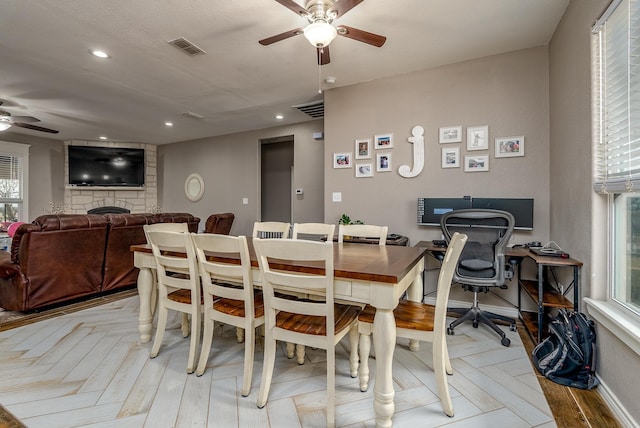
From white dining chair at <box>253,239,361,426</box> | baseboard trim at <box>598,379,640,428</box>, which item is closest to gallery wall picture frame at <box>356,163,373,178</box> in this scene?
white dining chair at <box>253,239,361,426</box>

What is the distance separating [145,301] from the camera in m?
2.27

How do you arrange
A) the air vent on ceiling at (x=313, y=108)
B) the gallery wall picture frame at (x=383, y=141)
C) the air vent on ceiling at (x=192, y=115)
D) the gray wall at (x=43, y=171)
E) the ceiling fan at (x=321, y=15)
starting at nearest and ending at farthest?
the ceiling fan at (x=321, y=15)
the gallery wall picture frame at (x=383, y=141)
the air vent on ceiling at (x=313, y=108)
the air vent on ceiling at (x=192, y=115)
the gray wall at (x=43, y=171)

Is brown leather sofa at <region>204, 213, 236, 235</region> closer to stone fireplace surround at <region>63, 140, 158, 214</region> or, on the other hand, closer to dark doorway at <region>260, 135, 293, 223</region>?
dark doorway at <region>260, 135, 293, 223</region>

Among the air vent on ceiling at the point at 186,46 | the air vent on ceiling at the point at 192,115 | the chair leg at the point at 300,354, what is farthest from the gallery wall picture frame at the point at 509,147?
the air vent on ceiling at the point at 192,115

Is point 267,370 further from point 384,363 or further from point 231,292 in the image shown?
point 384,363

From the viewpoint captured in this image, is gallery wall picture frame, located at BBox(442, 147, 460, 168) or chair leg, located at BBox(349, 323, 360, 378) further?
gallery wall picture frame, located at BBox(442, 147, 460, 168)

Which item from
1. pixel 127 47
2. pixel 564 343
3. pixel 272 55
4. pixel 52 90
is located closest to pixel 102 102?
pixel 52 90

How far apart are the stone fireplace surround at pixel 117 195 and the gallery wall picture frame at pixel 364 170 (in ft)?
18.7

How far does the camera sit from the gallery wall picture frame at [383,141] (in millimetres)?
3494

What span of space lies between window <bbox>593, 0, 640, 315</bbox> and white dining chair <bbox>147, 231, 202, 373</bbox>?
242cm

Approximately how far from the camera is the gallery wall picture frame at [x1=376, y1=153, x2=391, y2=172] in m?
3.52

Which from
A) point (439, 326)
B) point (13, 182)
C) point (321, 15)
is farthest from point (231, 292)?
point (13, 182)

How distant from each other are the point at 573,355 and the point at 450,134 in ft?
7.18

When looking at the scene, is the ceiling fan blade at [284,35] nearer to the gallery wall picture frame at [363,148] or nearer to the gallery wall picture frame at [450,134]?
the gallery wall picture frame at [363,148]
